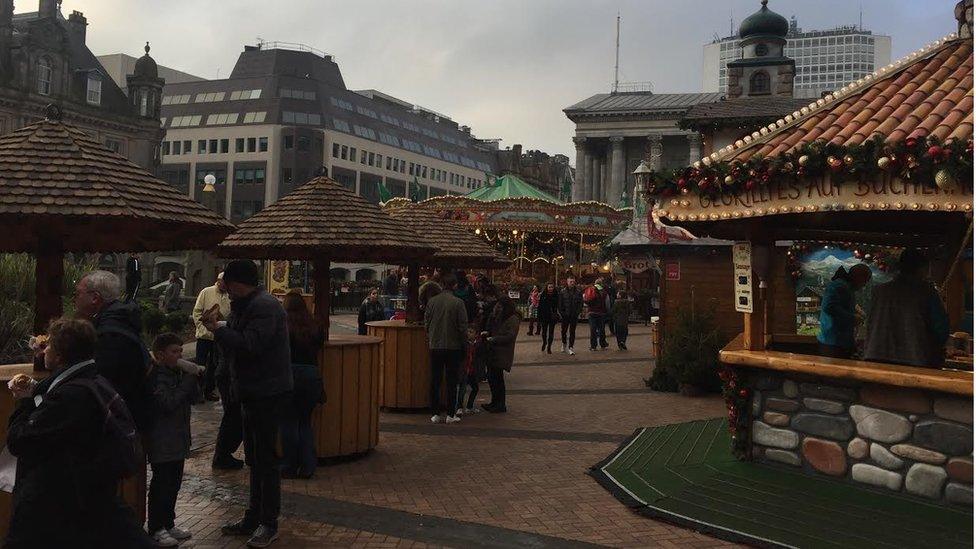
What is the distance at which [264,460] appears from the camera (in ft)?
17.9

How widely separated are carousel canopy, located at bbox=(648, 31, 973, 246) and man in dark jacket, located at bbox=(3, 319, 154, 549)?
17.0 ft

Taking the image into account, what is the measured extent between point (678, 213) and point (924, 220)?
2772 mm

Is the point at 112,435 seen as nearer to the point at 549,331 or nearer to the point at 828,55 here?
the point at 549,331

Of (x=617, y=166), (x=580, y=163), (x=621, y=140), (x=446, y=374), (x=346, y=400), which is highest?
(x=621, y=140)

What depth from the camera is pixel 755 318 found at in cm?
779

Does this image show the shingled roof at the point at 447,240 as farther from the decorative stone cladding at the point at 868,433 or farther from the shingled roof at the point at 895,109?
the decorative stone cladding at the point at 868,433

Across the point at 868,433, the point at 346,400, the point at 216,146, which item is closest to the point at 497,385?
the point at 346,400

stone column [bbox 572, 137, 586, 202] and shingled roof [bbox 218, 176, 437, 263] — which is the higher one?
stone column [bbox 572, 137, 586, 202]

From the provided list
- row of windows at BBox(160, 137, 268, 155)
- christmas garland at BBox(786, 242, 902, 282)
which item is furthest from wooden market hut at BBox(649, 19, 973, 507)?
row of windows at BBox(160, 137, 268, 155)

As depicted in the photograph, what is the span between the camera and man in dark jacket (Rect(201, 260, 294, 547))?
544 centimetres

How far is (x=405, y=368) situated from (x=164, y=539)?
17.5 ft

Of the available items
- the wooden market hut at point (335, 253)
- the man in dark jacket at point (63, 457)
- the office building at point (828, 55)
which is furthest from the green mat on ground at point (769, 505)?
the office building at point (828, 55)

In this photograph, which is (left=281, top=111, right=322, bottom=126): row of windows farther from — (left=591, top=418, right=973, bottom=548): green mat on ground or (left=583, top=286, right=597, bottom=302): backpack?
(left=591, top=418, right=973, bottom=548): green mat on ground

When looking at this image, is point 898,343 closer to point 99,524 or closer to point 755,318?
point 755,318
